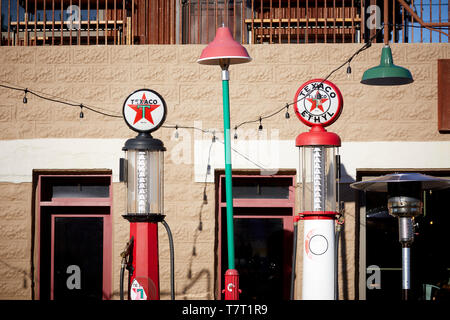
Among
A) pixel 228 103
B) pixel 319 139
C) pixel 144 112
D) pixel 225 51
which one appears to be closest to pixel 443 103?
pixel 319 139

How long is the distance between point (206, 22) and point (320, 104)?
4464mm

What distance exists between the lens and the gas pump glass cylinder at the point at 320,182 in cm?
966

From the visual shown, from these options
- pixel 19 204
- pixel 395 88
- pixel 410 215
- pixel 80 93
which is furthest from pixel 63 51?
pixel 410 215

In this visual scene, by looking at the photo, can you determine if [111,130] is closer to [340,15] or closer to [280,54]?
[280,54]

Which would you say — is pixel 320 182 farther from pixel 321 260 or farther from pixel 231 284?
pixel 231 284

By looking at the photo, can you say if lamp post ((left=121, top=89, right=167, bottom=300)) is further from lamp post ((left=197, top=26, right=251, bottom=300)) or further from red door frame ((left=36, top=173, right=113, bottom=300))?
red door frame ((left=36, top=173, right=113, bottom=300))

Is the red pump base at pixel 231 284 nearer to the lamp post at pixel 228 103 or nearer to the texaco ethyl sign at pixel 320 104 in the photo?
the lamp post at pixel 228 103

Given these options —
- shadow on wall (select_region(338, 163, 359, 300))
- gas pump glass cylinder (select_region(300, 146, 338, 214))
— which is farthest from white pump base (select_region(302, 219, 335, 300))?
shadow on wall (select_region(338, 163, 359, 300))

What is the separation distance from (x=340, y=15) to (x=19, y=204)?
683 cm

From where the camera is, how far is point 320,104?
32.4 feet

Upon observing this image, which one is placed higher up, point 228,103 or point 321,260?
point 228,103

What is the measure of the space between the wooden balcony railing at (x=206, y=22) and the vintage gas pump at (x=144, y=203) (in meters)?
3.21

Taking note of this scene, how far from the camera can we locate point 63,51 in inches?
464

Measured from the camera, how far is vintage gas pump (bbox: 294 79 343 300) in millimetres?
9570
